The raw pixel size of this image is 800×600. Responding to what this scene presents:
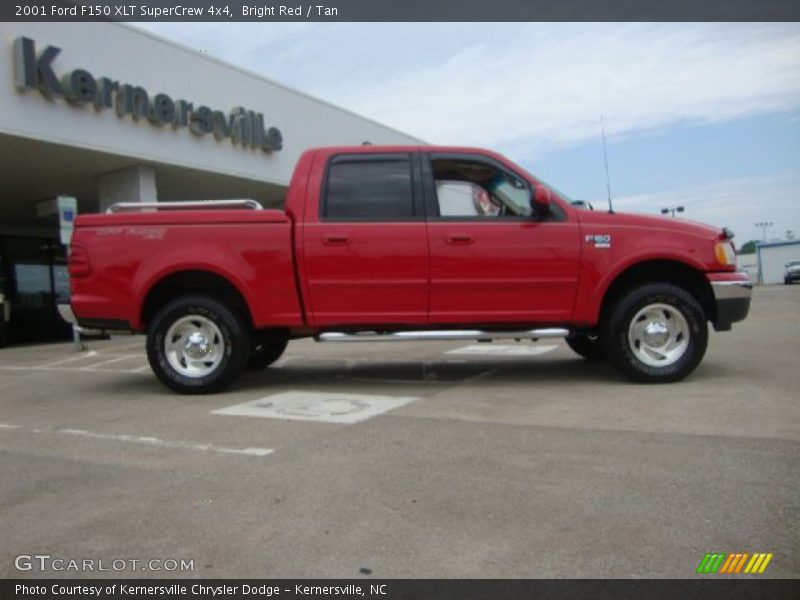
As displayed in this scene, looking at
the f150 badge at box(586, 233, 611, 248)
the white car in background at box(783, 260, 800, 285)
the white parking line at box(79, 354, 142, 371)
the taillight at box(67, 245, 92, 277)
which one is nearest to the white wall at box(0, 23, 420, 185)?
the white parking line at box(79, 354, 142, 371)

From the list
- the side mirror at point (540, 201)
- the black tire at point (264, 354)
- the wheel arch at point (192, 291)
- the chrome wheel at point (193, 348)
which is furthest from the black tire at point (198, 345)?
the side mirror at point (540, 201)

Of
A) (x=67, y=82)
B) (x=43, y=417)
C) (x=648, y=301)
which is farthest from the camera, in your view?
(x=67, y=82)

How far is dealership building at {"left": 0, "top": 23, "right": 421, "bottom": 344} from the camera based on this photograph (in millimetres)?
11875

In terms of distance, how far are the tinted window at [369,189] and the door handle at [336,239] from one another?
0.62 ft

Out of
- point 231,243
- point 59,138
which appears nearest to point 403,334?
point 231,243

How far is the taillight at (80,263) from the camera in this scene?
6.12 meters

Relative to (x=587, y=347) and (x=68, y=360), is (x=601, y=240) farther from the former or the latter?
(x=68, y=360)

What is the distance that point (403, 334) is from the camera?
6.19 m

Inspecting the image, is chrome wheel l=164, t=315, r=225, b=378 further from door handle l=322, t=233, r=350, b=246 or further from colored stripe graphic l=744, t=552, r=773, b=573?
colored stripe graphic l=744, t=552, r=773, b=573

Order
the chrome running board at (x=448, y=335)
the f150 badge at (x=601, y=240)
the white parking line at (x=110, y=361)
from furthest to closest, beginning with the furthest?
the white parking line at (x=110, y=361) < the chrome running board at (x=448, y=335) < the f150 badge at (x=601, y=240)

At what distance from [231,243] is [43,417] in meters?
2.06

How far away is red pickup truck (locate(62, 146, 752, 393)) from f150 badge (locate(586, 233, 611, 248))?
2 centimetres

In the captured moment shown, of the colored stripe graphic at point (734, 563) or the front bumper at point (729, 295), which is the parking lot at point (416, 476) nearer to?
the colored stripe graphic at point (734, 563)

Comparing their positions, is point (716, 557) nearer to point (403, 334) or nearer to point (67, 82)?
point (403, 334)
